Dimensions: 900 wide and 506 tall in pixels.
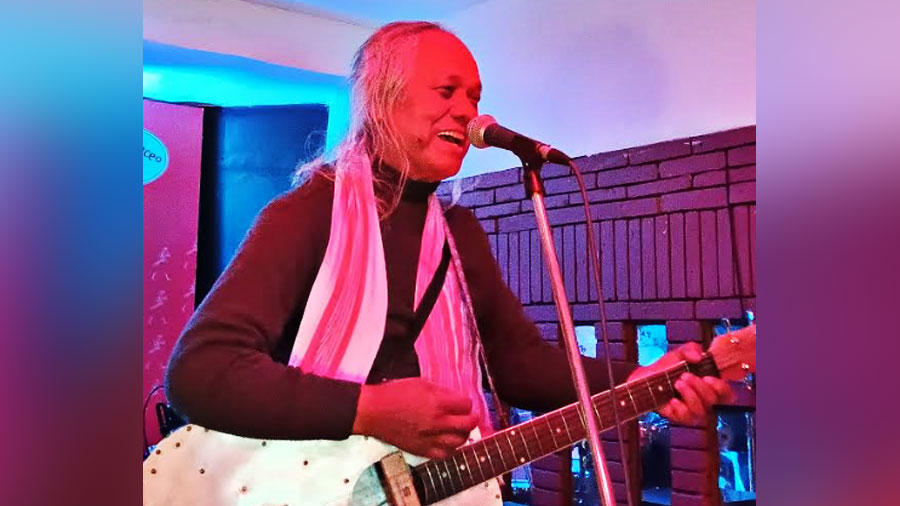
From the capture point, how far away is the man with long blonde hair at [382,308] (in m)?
1.13

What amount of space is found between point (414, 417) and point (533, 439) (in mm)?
217

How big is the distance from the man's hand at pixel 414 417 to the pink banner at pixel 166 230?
5.72 feet

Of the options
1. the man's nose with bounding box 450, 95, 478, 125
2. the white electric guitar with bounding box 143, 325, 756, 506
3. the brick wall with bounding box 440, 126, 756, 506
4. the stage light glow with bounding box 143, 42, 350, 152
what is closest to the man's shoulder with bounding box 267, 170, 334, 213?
the man's nose with bounding box 450, 95, 478, 125

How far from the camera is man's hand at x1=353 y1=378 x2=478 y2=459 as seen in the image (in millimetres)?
1160

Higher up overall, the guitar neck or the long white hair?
the long white hair

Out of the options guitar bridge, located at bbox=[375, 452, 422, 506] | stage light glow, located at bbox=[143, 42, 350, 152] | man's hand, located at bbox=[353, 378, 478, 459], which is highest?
stage light glow, located at bbox=[143, 42, 350, 152]

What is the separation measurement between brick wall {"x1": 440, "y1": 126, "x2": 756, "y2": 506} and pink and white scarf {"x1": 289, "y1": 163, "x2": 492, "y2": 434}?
890mm

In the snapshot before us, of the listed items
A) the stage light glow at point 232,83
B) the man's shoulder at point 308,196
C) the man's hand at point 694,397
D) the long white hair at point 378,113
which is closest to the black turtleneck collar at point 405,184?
the long white hair at point 378,113

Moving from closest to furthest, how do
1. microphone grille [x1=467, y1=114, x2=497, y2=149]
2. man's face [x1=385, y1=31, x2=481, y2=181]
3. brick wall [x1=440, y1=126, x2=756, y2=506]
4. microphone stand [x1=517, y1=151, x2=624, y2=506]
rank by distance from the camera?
microphone stand [x1=517, y1=151, x2=624, y2=506]
microphone grille [x1=467, y1=114, x2=497, y2=149]
man's face [x1=385, y1=31, x2=481, y2=181]
brick wall [x1=440, y1=126, x2=756, y2=506]

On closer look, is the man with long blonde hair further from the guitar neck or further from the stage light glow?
the stage light glow

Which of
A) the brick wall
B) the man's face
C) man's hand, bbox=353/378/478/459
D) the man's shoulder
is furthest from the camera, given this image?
the brick wall

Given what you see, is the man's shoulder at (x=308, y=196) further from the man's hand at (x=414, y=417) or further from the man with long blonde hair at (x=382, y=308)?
the man's hand at (x=414, y=417)
